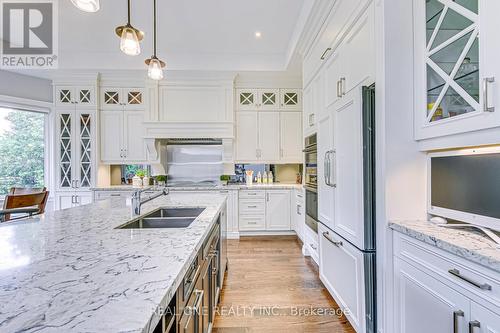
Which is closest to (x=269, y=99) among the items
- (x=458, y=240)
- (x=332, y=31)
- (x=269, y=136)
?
(x=269, y=136)

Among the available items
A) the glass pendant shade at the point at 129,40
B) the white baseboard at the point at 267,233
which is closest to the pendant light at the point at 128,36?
the glass pendant shade at the point at 129,40

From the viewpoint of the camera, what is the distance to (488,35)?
106 centimetres

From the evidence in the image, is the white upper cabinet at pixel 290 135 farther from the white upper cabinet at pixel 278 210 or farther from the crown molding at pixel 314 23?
the crown molding at pixel 314 23

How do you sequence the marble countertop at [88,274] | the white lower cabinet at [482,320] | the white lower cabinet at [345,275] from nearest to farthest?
the marble countertop at [88,274], the white lower cabinet at [482,320], the white lower cabinet at [345,275]

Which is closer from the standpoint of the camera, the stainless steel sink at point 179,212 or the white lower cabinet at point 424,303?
the white lower cabinet at point 424,303

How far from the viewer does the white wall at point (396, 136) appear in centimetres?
146

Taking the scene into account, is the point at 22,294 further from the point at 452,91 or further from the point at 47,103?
the point at 47,103

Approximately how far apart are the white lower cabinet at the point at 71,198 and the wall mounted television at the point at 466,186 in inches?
183

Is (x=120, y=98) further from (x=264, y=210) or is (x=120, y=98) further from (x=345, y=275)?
(x=345, y=275)

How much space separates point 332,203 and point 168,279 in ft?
5.26

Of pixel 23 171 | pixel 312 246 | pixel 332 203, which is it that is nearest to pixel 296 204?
pixel 312 246

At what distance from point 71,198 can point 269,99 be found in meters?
3.81

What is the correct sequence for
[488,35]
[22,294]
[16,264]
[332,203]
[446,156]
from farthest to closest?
[332,203], [446,156], [488,35], [16,264], [22,294]

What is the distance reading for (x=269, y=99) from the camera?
4.49 m
